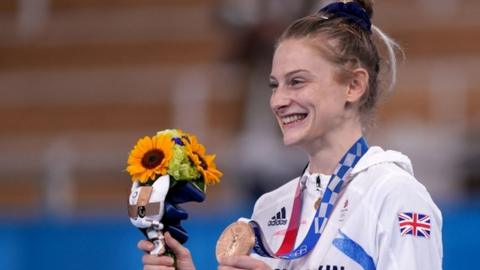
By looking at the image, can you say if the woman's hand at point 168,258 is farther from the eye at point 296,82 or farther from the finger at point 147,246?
the eye at point 296,82

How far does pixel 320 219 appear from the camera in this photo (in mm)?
3248

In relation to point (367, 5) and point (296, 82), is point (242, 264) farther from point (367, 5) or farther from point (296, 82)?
point (367, 5)

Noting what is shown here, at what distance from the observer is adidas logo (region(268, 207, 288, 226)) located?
3471 mm

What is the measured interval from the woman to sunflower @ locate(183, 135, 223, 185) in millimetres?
219

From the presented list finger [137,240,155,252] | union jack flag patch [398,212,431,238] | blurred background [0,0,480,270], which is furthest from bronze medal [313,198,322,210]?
blurred background [0,0,480,270]

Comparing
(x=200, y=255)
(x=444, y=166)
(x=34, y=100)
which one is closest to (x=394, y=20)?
(x=444, y=166)

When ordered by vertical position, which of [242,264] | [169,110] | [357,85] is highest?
[169,110]

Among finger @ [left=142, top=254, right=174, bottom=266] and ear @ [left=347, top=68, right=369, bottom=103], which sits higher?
ear @ [left=347, top=68, right=369, bottom=103]

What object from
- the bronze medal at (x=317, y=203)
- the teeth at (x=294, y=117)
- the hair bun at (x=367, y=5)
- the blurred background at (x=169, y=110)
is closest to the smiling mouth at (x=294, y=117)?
the teeth at (x=294, y=117)

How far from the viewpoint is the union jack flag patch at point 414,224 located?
302cm

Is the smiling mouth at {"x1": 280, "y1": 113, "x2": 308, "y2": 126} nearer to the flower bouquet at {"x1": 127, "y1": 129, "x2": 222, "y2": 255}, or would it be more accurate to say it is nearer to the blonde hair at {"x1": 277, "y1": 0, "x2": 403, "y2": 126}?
the blonde hair at {"x1": 277, "y1": 0, "x2": 403, "y2": 126}

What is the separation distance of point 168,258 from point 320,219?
1.39 feet

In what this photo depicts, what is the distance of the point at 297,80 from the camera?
130 inches

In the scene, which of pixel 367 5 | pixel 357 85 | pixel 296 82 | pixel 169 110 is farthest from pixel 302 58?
pixel 169 110
